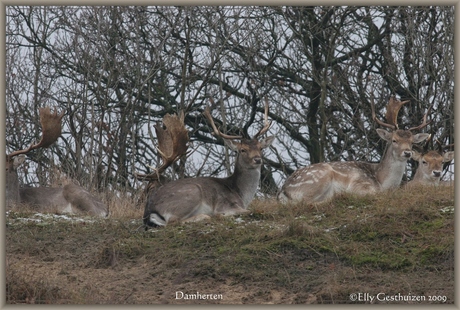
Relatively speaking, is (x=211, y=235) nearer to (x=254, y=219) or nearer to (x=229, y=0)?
(x=254, y=219)

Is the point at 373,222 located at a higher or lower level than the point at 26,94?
lower

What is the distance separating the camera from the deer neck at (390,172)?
1467cm

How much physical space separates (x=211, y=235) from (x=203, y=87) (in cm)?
1087

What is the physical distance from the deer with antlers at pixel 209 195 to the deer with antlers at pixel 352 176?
2.39ft

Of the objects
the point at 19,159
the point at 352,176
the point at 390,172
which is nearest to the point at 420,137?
the point at 390,172

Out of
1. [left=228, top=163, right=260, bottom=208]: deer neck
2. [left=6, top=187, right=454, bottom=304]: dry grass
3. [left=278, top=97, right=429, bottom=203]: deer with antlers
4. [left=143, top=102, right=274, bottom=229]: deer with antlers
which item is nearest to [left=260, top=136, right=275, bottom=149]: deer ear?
[left=143, top=102, right=274, bottom=229]: deer with antlers

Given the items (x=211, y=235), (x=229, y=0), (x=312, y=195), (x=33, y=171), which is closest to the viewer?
(x=211, y=235)

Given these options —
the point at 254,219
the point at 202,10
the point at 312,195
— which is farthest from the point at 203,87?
the point at 254,219

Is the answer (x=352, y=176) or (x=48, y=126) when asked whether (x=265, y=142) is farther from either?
(x=48, y=126)

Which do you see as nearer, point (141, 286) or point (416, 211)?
point (141, 286)

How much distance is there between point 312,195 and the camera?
45.8 ft

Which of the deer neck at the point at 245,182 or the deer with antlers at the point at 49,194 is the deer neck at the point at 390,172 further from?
the deer with antlers at the point at 49,194

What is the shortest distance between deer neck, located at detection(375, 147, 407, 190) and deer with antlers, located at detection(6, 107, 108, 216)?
4027mm

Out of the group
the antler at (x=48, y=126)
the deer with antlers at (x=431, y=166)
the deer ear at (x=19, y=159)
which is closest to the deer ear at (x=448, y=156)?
the deer with antlers at (x=431, y=166)
